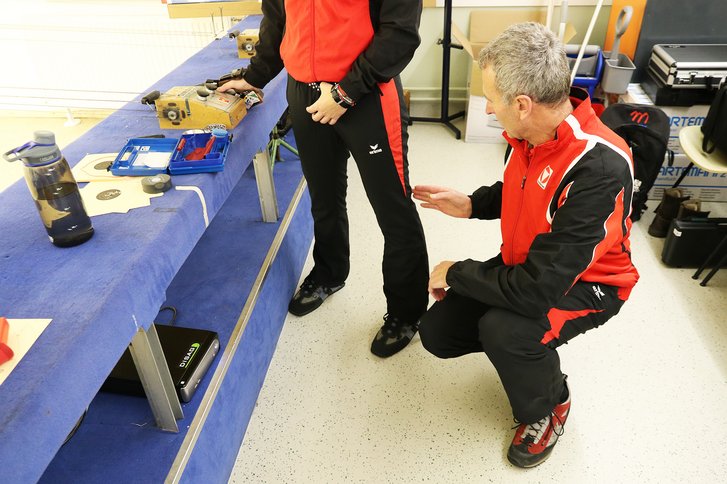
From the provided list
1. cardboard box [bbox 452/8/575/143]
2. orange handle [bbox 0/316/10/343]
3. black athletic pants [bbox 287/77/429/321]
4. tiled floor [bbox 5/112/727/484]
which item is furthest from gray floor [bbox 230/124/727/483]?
cardboard box [bbox 452/8/575/143]

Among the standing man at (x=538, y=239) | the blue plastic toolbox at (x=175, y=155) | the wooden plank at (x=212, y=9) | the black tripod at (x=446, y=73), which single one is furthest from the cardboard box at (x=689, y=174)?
the blue plastic toolbox at (x=175, y=155)

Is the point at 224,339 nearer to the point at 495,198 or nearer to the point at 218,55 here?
the point at 495,198

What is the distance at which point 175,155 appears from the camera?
4.88 feet

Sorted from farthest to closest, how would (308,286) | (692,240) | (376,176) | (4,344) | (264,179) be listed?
(692,240), (308,286), (264,179), (376,176), (4,344)

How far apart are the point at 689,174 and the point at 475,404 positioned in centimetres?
181

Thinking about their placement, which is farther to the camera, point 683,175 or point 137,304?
point 683,175

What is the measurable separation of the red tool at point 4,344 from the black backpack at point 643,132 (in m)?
2.23

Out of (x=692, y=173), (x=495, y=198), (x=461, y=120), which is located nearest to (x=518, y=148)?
(x=495, y=198)

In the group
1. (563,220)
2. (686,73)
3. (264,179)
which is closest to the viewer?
(563,220)

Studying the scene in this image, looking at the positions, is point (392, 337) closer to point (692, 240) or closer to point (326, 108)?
point (326, 108)

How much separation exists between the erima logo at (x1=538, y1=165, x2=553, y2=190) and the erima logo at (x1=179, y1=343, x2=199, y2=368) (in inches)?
39.8

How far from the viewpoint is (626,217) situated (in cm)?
138

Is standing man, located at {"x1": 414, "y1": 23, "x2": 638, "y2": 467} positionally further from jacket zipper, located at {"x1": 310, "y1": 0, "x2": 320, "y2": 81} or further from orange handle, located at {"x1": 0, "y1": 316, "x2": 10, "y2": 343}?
orange handle, located at {"x1": 0, "y1": 316, "x2": 10, "y2": 343}

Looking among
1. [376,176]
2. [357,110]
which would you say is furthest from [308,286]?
[357,110]
